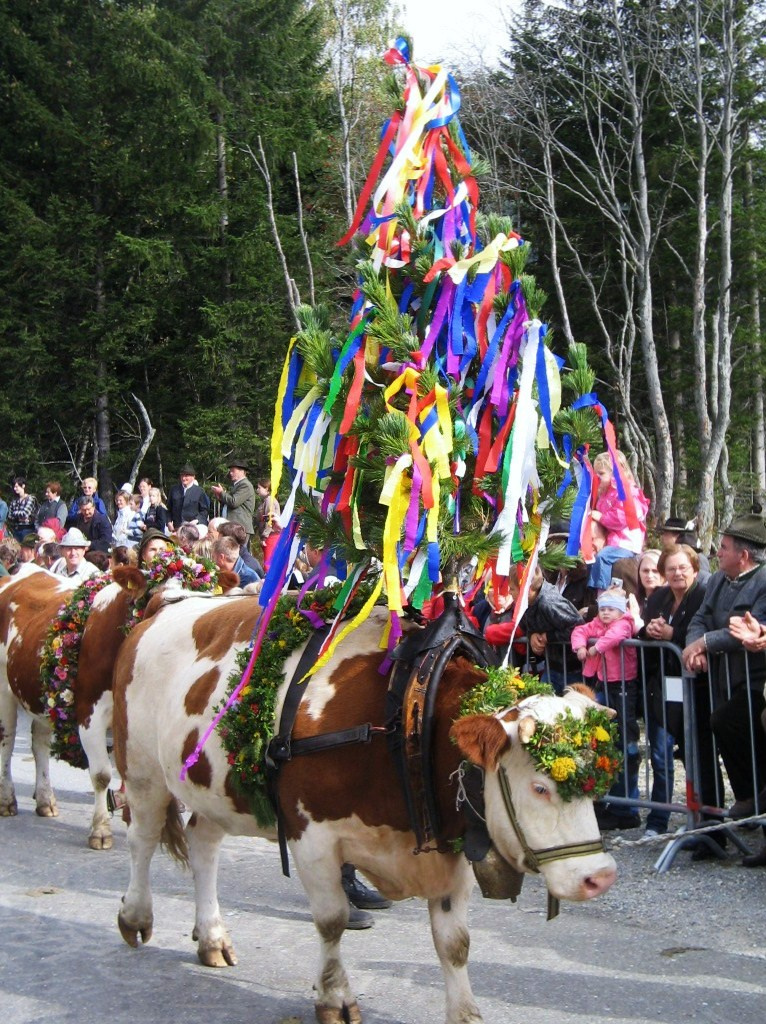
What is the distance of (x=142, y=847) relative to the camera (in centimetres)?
518

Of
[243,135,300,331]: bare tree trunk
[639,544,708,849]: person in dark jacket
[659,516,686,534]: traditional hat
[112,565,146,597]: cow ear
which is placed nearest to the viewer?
[112,565,146,597]: cow ear

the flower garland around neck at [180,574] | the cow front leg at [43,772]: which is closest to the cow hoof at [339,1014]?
the flower garland around neck at [180,574]

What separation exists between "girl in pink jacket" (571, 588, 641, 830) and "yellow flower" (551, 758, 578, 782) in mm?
3572

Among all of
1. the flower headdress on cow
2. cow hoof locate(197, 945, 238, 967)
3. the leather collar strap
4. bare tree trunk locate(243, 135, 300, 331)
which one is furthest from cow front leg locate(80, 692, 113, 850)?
bare tree trunk locate(243, 135, 300, 331)

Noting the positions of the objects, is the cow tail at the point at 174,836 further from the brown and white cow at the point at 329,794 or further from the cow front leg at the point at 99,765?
the cow front leg at the point at 99,765

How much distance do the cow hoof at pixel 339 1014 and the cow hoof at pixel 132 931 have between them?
1242mm

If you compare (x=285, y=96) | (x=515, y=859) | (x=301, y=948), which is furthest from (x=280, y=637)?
(x=285, y=96)

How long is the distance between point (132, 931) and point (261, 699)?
1.64 meters

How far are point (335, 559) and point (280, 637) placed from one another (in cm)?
40

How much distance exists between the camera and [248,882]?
6.28 m

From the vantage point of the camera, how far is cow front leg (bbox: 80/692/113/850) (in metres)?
6.96

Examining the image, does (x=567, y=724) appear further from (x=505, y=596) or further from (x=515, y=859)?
(x=505, y=596)

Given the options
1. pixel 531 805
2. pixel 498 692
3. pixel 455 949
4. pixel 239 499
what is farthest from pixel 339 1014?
pixel 239 499

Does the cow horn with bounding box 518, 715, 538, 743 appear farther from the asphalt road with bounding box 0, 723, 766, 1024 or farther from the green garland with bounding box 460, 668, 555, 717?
the asphalt road with bounding box 0, 723, 766, 1024
